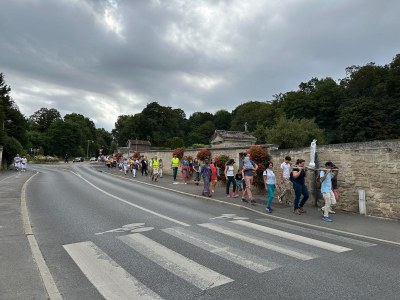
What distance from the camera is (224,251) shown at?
5.71 metres

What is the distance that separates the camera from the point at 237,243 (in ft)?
20.6

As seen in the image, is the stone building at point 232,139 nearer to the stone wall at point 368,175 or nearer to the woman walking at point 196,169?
the woman walking at point 196,169

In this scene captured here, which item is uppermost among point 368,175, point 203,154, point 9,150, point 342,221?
point 9,150

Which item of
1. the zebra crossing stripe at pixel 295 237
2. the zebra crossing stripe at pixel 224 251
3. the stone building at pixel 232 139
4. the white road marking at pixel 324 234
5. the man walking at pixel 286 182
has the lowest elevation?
the white road marking at pixel 324 234

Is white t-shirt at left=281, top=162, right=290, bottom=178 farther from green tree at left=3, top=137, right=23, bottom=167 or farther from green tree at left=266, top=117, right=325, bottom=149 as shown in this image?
green tree at left=3, top=137, right=23, bottom=167

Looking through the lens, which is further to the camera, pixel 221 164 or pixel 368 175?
pixel 221 164

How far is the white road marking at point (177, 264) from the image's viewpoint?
14.2 feet

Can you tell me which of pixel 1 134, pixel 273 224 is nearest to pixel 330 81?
pixel 1 134

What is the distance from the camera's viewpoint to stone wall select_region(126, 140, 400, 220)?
9352mm

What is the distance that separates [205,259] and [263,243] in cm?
160

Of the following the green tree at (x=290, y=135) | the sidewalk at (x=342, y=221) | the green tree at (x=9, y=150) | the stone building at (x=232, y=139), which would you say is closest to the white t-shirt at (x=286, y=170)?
the sidewalk at (x=342, y=221)

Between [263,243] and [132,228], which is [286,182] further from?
[132,228]

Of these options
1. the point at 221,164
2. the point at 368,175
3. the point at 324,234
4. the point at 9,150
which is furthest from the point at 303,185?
the point at 9,150

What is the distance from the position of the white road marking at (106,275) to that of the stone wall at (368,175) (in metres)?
8.20
